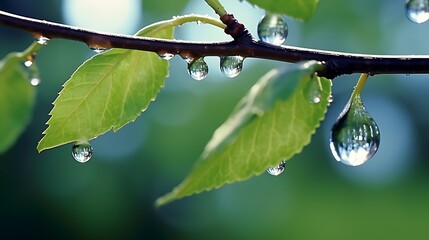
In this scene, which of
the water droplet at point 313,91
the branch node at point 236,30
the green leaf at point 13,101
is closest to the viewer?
the green leaf at point 13,101

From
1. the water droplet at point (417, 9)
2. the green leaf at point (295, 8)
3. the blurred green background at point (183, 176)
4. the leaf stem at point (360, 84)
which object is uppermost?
the blurred green background at point (183, 176)

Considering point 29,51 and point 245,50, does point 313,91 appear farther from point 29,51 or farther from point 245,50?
point 29,51

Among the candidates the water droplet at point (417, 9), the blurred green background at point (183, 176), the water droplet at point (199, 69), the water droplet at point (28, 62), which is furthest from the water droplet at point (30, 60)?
the blurred green background at point (183, 176)

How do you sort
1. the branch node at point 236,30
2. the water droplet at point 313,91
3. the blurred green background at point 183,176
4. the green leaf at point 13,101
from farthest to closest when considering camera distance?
the blurred green background at point 183,176
the branch node at point 236,30
the water droplet at point 313,91
the green leaf at point 13,101

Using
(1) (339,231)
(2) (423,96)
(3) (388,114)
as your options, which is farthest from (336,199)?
(2) (423,96)

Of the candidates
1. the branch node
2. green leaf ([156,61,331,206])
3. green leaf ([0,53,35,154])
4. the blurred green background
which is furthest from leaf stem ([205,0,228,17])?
the blurred green background

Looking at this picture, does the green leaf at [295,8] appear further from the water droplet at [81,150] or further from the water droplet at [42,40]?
the water droplet at [81,150]
